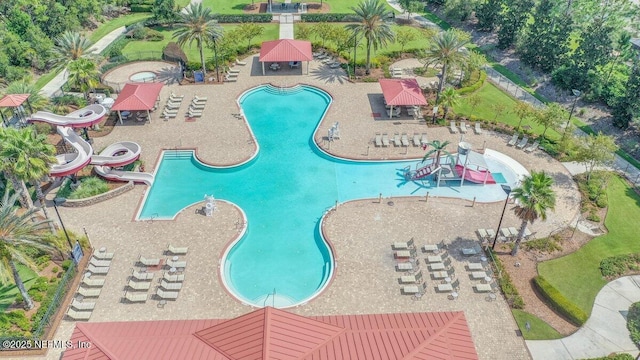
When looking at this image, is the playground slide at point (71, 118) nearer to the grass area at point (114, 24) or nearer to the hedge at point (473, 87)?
the grass area at point (114, 24)

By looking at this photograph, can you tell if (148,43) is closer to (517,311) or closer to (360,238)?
(360,238)

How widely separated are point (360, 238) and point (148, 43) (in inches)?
2147

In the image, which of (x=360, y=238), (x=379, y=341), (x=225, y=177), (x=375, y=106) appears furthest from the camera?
(x=375, y=106)

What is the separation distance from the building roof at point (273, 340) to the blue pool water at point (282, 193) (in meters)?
7.93

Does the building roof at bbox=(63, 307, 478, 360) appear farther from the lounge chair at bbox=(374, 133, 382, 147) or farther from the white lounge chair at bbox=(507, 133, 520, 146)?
the white lounge chair at bbox=(507, 133, 520, 146)

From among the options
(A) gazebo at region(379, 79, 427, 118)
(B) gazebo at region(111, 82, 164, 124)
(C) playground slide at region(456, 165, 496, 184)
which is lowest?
(C) playground slide at region(456, 165, 496, 184)

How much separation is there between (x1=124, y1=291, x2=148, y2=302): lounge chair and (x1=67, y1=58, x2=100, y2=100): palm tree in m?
29.8

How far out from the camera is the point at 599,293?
3362 centimetres

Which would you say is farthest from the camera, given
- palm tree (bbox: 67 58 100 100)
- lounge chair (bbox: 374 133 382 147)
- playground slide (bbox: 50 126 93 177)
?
palm tree (bbox: 67 58 100 100)

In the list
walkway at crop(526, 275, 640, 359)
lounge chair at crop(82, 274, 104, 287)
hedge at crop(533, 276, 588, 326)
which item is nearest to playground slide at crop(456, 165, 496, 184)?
hedge at crop(533, 276, 588, 326)

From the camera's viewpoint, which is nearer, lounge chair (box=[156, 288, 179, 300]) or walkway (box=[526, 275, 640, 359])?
walkway (box=[526, 275, 640, 359])

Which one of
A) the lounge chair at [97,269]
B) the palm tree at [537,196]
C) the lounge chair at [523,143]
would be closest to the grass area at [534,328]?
the palm tree at [537,196]

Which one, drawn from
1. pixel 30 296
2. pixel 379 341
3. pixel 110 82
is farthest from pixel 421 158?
pixel 110 82

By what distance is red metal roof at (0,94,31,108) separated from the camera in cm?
4375
